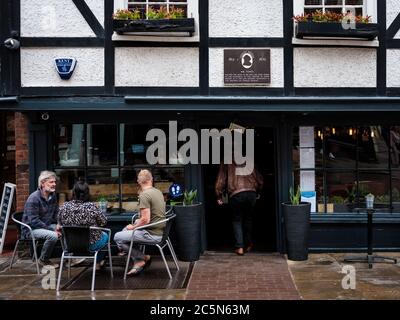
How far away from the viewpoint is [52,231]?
752cm

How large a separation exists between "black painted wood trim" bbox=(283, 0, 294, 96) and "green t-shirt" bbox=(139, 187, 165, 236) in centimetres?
257

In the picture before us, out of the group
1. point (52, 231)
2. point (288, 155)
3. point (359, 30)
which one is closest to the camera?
point (52, 231)

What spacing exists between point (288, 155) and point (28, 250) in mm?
4268

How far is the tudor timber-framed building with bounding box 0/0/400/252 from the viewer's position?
8172mm

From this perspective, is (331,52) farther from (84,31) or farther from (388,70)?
(84,31)

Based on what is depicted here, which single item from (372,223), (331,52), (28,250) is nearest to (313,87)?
(331,52)

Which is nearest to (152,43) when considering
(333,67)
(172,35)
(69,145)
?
(172,35)

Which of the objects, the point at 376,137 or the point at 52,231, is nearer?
the point at 52,231

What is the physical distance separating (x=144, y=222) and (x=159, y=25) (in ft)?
9.22

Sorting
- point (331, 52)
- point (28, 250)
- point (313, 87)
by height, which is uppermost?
point (331, 52)

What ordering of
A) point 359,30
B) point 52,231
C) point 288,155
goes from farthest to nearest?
1. point 288,155
2. point 359,30
3. point 52,231

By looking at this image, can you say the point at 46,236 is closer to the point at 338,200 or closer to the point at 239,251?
the point at 239,251

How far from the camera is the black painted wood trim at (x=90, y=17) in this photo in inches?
322

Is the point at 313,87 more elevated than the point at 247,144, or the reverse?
the point at 313,87
